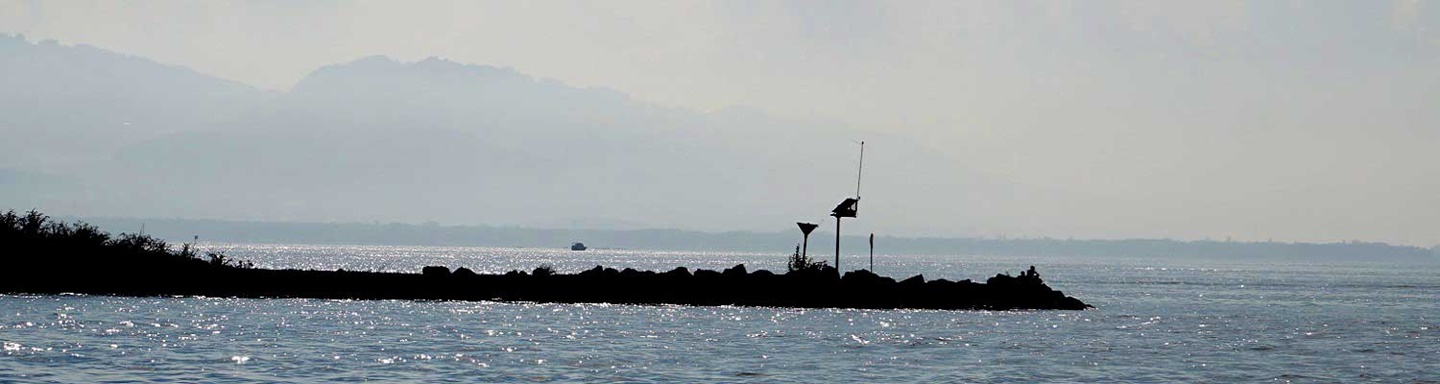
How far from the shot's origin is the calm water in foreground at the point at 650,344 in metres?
38.3

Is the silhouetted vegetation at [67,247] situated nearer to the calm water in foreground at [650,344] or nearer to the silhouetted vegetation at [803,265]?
the calm water in foreground at [650,344]

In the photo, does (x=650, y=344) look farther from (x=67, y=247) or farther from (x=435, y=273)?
(x=67, y=247)

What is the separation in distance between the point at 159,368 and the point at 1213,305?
6933cm

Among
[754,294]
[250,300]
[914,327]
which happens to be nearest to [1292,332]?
[914,327]

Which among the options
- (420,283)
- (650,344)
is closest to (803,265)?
(420,283)

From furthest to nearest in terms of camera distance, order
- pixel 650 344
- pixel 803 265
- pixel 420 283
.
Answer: pixel 803 265 → pixel 420 283 → pixel 650 344

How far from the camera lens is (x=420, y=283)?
7419 centimetres

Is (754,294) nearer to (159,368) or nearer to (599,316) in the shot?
(599,316)

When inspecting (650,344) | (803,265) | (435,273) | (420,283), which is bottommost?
(650,344)

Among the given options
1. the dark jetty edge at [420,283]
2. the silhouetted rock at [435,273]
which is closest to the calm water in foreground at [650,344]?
the dark jetty edge at [420,283]

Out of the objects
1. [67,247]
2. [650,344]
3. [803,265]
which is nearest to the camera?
[650,344]

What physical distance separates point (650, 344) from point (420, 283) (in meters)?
29.1

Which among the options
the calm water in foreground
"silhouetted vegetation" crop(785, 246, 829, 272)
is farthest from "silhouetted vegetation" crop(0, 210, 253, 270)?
"silhouetted vegetation" crop(785, 246, 829, 272)

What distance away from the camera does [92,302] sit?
6250 centimetres
